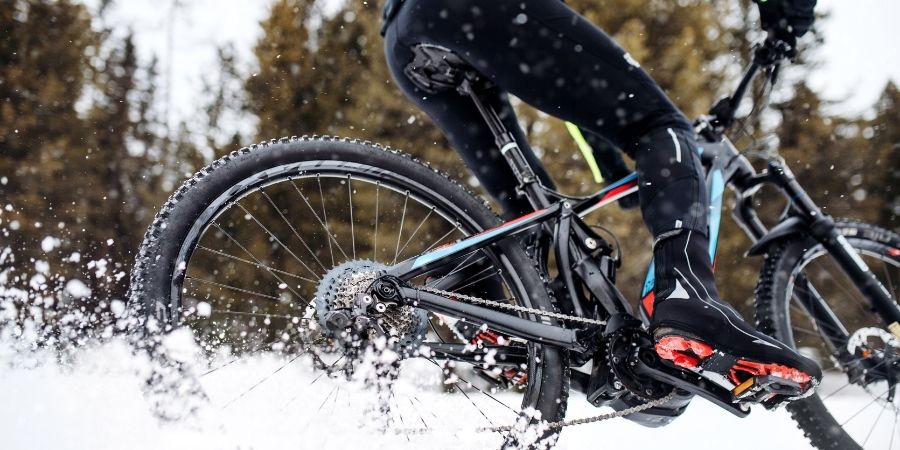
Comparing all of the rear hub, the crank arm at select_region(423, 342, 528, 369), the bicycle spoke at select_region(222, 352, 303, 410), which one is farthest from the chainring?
the bicycle spoke at select_region(222, 352, 303, 410)

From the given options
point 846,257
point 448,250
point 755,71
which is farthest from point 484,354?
point 846,257

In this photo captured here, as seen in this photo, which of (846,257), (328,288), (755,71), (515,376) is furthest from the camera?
(846,257)

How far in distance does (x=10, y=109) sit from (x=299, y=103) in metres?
4.34

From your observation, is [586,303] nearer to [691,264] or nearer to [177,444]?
[691,264]

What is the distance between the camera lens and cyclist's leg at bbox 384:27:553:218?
1.97 metres

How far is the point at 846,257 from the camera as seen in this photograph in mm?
2252

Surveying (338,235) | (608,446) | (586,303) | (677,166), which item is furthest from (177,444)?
(338,235)

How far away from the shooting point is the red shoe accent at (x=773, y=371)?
1.51 m

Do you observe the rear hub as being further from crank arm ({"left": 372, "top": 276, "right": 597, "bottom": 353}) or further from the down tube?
the down tube

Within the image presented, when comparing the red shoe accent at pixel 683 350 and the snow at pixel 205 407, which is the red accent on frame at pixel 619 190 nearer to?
the red shoe accent at pixel 683 350

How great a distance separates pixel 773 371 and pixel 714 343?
6.8 inches


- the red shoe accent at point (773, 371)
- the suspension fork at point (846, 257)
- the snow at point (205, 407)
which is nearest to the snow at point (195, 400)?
the snow at point (205, 407)

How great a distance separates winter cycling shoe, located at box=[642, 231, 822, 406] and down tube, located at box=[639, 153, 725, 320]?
87 millimetres

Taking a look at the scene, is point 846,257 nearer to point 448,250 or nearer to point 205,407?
point 448,250
